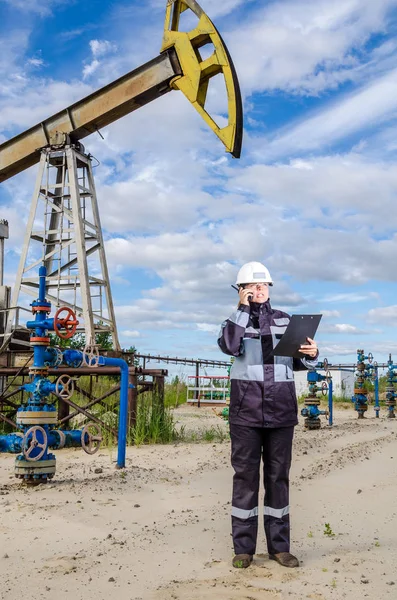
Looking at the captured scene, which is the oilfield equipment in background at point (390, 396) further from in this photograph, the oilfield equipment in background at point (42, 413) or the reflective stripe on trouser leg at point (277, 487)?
the reflective stripe on trouser leg at point (277, 487)

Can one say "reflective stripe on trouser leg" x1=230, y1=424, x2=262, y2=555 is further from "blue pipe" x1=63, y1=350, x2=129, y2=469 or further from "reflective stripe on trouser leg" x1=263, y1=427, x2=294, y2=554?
"blue pipe" x1=63, y1=350, x2=129, y2=469

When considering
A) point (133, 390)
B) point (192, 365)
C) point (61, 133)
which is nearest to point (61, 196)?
point (61, 133)

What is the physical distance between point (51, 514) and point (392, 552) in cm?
238

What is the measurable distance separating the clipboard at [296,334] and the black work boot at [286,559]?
1.08 m

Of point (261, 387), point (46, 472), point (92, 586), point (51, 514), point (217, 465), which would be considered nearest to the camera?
point (92, 586)

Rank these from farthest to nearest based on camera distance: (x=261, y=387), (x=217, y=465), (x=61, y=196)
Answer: (x=61, y=196), (x=217, y=465), (x=261, y=387)

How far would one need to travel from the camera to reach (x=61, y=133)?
11.6 metres

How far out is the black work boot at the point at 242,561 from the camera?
10.9 feet

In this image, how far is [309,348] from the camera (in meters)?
3.44

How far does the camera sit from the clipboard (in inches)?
131

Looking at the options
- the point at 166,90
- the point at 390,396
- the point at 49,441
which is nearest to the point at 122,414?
the point at 49,441

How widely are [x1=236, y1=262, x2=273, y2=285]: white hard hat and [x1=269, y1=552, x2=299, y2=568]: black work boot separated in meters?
1.51

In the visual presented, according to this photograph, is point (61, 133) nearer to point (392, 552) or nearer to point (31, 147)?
point (31, 147)

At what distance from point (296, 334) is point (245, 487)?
2.88ft
